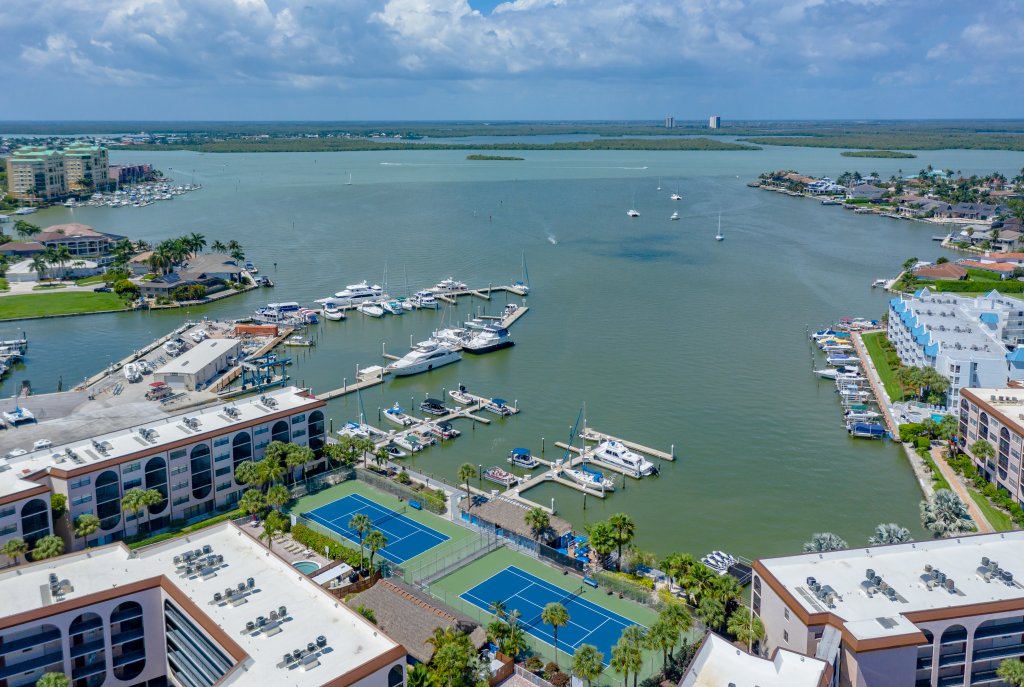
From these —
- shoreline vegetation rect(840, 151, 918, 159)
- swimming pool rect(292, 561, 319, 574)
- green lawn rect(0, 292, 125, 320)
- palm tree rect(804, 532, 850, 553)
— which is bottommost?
swimming pool rect(292, 561, 319, 574)

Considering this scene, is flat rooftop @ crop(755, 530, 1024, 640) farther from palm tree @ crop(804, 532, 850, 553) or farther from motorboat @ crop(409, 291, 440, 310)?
motorboat @ crop(409, 291, 440, 310)

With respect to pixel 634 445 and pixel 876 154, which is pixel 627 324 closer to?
pixel 634 445

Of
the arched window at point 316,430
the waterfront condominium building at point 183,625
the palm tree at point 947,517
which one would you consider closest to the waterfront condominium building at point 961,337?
the palm tree at point 947,517

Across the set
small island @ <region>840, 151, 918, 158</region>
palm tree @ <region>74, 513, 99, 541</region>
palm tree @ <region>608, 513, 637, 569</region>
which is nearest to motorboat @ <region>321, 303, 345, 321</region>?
palm tree @ <region>74, 513, 99, 541</region>

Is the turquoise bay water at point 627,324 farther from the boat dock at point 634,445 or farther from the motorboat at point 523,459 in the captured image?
the motorboat at point 523,459

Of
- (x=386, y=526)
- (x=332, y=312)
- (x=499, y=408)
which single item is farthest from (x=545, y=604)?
(x=332, y=312)

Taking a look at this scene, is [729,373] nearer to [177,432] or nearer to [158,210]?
[177,432]

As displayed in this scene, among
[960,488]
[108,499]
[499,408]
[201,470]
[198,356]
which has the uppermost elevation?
[198,356]
